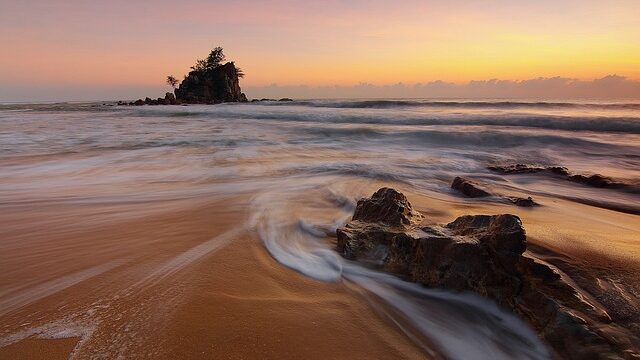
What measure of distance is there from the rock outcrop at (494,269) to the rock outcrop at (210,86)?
54.3m

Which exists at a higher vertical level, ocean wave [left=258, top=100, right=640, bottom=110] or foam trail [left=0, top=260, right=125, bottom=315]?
foam trail [left=0, top=260, right=125, bottom=315]

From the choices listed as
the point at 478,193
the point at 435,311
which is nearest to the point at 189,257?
the point at 435,311

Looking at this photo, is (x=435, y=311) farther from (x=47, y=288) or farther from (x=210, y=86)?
(x=210, y=86)

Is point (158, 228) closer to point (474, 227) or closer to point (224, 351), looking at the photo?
point (224, 351)

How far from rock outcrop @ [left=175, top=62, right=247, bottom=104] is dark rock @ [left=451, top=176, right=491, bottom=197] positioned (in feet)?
172

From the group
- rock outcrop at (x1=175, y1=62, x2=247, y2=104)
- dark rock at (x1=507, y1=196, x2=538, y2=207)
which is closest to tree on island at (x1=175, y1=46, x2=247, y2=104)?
rock outcrop at (x1=175, y1=62, x2=247, y2=104)

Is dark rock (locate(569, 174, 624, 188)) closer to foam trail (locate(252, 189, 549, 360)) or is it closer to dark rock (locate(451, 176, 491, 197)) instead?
dark rock (locate(451, 176, 491, 197))

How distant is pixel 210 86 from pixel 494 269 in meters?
57.1

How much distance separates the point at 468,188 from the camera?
5.04 meters

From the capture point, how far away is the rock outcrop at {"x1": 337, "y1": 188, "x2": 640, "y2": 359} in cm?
178

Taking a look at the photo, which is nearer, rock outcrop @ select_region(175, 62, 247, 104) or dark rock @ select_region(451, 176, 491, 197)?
dark rock @ select_region(451, 176, 491, 197)

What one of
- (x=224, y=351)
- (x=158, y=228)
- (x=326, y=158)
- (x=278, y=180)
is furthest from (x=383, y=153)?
(x=224, y=351)

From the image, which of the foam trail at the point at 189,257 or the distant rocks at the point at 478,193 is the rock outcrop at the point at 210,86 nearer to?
the distant rocks at the point at 478,193

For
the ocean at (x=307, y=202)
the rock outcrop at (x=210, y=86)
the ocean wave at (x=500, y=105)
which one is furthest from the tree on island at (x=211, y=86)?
the ocean at (x=307, y=202)
